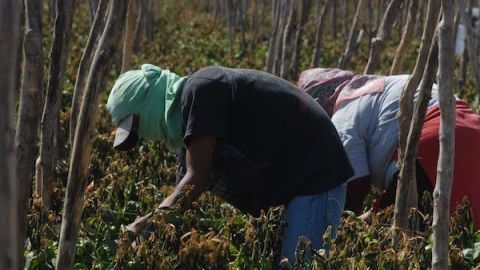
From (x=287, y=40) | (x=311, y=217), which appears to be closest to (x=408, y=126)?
(x=311, y=217)

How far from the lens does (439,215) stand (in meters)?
2.74

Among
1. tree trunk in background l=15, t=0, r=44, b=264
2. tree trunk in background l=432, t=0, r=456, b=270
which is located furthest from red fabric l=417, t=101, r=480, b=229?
tree trunk in background l=15, t=0, r=44, b=264

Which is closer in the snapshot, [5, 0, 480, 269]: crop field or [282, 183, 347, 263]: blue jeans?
[5, 0, 480, 269]: crop field

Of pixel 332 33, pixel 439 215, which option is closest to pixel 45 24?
pixel 332 33

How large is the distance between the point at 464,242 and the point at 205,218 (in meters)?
1.01

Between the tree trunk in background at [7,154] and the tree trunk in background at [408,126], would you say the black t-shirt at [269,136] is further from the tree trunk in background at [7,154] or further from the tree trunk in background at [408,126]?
the tree trunk in background at [7,154]

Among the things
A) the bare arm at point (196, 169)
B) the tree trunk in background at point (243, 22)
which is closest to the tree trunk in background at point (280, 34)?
the tree trunk in background at point (243, 22)

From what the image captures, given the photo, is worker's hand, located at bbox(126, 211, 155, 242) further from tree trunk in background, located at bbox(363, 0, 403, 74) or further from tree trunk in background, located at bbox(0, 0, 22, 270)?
tree trunk in background, located at bbox(363, 0, 403, 74)

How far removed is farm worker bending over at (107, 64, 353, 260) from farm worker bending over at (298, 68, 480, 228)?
1.82 feet

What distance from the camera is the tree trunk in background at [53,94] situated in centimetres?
375

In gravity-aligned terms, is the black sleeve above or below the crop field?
above

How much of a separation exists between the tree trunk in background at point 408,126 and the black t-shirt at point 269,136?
0.75 feet

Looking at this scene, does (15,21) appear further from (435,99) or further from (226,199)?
(435,99)

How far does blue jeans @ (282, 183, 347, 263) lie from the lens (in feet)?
10.6
